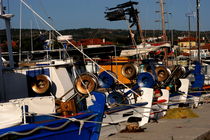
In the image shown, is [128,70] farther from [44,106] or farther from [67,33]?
[67,33]

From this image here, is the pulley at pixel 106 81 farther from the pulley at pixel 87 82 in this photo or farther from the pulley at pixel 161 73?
the pulley at pixel 161 73

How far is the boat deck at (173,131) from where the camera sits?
37.4 feet

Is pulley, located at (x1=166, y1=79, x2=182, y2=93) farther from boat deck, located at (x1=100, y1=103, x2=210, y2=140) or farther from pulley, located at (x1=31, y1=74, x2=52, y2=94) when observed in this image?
pulley, located at (x1=31, y1=74, x2=52, y2=94)

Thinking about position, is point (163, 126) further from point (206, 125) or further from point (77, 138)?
point (77, 138)

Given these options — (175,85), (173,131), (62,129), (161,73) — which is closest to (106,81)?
(173,131)

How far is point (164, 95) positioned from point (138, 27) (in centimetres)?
1222

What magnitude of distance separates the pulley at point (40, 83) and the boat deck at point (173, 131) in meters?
2.24

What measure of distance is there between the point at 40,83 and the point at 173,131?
440 cm

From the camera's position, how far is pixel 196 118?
624 inches

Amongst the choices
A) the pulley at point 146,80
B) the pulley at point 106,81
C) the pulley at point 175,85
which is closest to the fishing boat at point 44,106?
the pulley at point 106,81

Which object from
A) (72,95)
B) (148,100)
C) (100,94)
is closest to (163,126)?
(148,100)

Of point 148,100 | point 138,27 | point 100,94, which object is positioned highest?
point 138,27

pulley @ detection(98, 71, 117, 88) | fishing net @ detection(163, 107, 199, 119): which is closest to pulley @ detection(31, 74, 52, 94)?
pulley @ detection(98, 71, 117, 88)

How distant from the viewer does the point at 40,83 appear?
11.5 m
